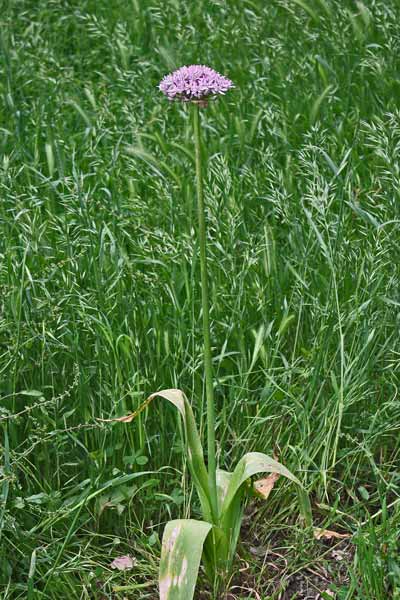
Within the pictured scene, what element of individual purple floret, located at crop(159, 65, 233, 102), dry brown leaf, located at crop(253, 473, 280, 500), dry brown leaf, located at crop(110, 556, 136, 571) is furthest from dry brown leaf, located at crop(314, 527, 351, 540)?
individual purple floret, located at crop(159, 65, 233, 102)

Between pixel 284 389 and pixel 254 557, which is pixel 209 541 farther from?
pixel 284 389

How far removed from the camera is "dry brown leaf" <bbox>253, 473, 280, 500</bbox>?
244 centimetres

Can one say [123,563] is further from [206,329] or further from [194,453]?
[206,329]

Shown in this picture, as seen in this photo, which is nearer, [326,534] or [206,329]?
[206,329]

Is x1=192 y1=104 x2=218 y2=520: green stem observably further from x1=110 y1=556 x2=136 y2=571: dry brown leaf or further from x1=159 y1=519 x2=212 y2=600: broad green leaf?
x1=110 y1=556 x2=136 y2=571: dry brown leaf

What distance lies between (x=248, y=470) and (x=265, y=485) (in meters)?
0.30

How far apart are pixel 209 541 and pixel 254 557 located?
0.70 ft

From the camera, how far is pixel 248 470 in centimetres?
224

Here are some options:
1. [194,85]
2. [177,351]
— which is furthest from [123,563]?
[194,85]

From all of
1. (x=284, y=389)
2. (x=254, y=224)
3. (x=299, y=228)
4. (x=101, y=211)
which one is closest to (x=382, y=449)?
(x=284, y=389)

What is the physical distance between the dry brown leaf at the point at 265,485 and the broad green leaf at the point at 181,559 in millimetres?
289

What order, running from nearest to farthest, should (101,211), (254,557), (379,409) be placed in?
(254,557) → (379,409) → (101,211)

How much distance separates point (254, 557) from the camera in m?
2.46

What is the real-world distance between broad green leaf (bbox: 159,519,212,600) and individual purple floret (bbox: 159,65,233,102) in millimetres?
941
